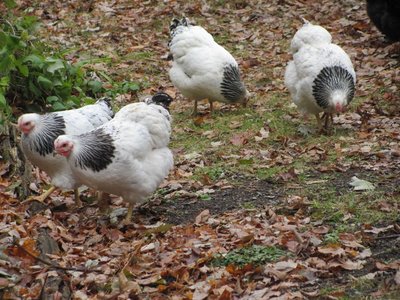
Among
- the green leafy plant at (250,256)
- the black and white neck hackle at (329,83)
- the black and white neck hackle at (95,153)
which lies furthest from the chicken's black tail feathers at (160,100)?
the black and white neck hackle at (329,83)

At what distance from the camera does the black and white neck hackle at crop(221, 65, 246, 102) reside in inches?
360

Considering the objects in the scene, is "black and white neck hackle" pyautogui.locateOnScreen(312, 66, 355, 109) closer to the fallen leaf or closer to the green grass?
the fallen leaf

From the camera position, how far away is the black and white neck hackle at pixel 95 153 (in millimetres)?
5738

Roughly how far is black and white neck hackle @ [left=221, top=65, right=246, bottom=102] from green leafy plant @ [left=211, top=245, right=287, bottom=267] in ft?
14.3

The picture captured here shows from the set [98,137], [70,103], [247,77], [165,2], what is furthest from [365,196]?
[165,2]

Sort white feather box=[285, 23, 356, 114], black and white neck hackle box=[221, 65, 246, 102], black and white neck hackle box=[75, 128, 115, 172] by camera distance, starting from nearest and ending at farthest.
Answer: black and white neck hackle box=[75, 128, 115, 172]
white feather box=[285, 23, 356, 114]
black and white neck hackle box=[221, 65, 246, 102]

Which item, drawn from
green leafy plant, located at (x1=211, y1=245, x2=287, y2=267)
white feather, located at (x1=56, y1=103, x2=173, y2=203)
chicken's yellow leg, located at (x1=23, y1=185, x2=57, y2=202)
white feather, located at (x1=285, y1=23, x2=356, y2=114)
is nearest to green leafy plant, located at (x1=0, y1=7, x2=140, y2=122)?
chicken's yellow leg, located at (x1=23, y1=185, x2=57, y2=202)

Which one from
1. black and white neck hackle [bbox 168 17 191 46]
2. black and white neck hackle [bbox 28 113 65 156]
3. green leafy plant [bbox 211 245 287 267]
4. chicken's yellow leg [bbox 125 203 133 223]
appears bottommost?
chicken's yellow leg [bbox 125 203 133 223]

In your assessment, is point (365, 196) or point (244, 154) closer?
point (365, 196)

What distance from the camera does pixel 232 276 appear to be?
15.4ft

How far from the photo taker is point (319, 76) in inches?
310

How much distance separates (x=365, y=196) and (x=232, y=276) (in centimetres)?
174

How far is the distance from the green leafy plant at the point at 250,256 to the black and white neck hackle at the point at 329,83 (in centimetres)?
321

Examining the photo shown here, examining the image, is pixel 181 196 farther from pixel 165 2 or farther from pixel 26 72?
pixel 165 2
